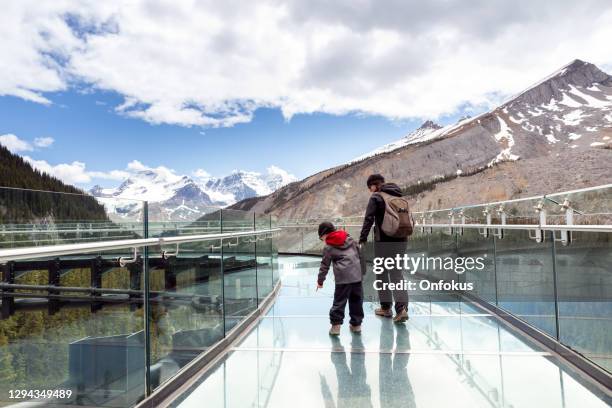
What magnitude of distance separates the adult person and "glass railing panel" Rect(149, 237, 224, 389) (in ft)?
4.86

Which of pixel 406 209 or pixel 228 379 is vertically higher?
pixel 406 209

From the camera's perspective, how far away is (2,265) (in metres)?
1.39

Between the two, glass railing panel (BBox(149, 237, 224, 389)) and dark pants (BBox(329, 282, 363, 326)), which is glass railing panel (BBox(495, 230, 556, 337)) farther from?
glass railing panel (BBox(149, 237, 224, 389))

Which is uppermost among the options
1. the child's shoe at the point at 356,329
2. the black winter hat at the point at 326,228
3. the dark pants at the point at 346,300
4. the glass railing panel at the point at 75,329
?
the black winter hat at the point at 326,228

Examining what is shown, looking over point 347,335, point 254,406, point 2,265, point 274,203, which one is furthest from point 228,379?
point 274,203

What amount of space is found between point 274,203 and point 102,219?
7196 centimetres

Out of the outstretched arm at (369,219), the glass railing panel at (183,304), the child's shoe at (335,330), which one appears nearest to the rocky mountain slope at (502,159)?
the outstretched arm at (369,219)

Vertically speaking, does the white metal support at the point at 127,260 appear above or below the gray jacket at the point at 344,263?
above

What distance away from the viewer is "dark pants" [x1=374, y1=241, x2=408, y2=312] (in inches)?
165

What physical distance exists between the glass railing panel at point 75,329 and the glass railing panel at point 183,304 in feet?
0.57

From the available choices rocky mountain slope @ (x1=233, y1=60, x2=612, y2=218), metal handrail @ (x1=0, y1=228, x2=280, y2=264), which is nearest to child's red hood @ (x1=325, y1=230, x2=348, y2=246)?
metal handrail @ (x1=0, y1=228, x2=280, y2=264)

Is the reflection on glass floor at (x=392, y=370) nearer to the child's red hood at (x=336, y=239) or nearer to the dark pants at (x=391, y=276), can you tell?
the dark pants at (x=391, y=276)

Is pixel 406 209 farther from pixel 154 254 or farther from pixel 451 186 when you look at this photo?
pixel 451 186

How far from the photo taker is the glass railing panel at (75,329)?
1.50 meters
